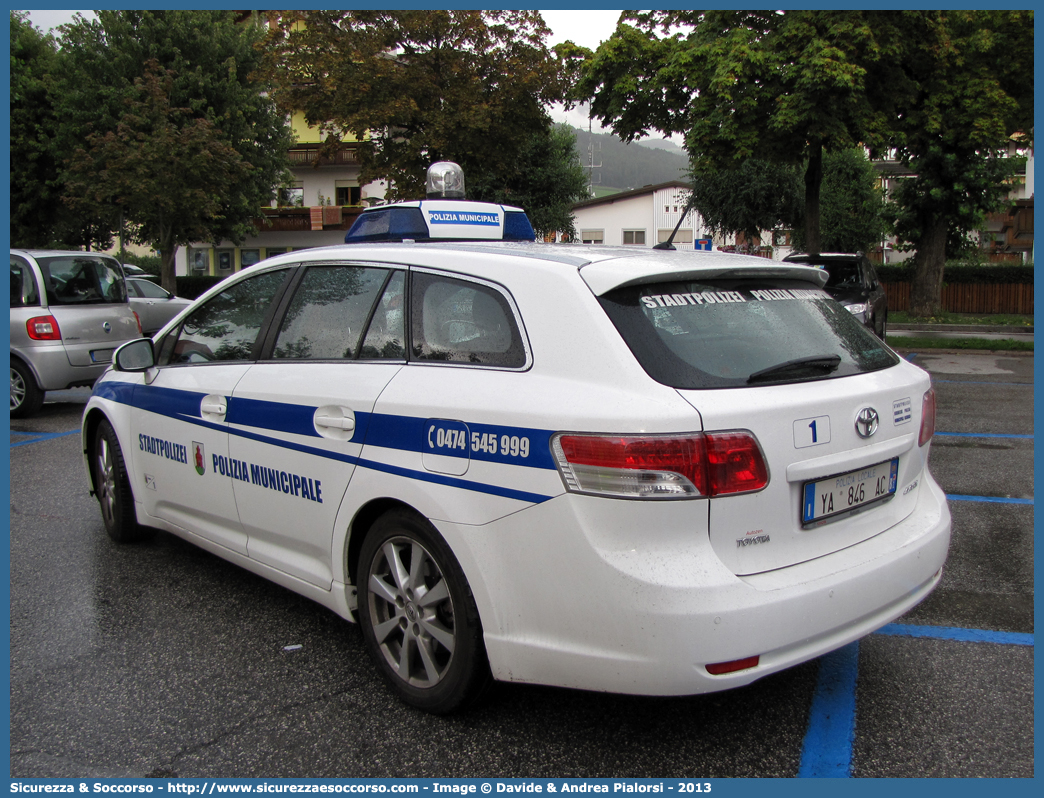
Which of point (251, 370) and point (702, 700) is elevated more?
point (251, 370)

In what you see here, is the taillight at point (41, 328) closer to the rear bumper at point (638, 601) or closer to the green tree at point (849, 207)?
the rear bumper at point (638, 601)

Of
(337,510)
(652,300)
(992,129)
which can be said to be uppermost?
(992,129)

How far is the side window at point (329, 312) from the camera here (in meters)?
3.28

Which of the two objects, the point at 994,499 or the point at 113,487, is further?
the point at 994,499

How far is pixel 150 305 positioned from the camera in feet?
52.1

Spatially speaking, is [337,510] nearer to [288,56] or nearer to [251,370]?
[251,370]

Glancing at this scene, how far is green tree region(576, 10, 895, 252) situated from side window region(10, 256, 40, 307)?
40.5ft

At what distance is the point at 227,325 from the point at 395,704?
1943mm

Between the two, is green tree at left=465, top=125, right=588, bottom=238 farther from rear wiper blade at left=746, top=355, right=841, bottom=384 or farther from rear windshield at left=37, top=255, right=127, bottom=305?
rear wiper blade at left=746, top=355, right=841, bottom=384

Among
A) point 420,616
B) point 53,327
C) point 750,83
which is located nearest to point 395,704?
point 420,616

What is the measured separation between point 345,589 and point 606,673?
3.68 ft

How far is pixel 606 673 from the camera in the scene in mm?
2449

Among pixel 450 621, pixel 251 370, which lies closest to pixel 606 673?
pixel 450 621

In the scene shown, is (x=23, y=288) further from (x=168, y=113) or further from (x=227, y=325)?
(x=168, y=113)
